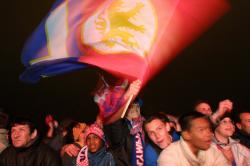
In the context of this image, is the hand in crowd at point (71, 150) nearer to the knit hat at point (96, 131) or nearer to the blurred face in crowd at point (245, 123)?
the knit hat at point (96, 131)

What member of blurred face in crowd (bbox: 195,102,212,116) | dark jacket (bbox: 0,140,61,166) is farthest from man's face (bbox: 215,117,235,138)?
dark jacket (bbox: 0,140,61,166)

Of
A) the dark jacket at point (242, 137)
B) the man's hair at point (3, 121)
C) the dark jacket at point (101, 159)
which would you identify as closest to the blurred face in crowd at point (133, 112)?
the dark jacket at point (101, 159)

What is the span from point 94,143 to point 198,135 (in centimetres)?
94

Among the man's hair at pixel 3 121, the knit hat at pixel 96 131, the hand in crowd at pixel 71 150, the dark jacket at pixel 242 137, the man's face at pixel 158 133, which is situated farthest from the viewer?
the man's hair at pixel 3 121

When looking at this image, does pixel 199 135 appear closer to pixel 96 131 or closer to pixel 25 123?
pixel 96 131

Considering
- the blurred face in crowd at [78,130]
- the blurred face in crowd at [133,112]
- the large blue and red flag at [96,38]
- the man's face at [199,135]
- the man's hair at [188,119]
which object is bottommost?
the man's face at [199,135]

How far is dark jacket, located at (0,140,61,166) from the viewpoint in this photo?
2.62 meters

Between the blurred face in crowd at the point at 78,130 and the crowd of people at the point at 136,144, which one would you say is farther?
the blurred face in crowd at the point at 78,130

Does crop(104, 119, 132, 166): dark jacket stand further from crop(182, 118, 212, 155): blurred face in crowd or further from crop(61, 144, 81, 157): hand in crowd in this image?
crop(182, 118, 212, 155): blurred face in crowd

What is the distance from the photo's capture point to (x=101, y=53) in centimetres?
338

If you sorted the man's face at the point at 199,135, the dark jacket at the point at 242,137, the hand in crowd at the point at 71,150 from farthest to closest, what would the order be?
the dark jacket at the point at 242,137 → the hand in crowd at the point at 71,150 → the man's face at the point at 199,135

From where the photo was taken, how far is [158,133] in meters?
2.54

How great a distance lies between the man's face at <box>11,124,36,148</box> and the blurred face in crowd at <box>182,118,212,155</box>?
4.23 feet

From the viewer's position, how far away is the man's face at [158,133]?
2.53 meters
